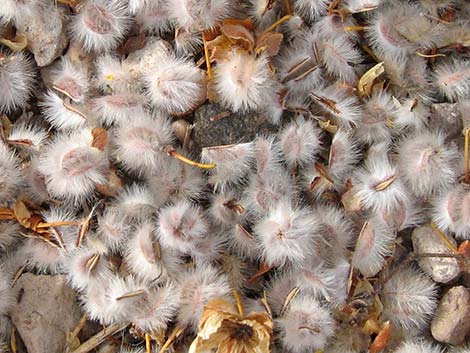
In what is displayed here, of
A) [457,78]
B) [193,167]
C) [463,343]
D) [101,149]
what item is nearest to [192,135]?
[193,167]

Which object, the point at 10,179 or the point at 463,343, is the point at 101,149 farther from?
the point at 463,343

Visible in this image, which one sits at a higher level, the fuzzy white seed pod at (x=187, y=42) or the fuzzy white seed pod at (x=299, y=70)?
the fuzzy white seed pod at (x=187, y=42)

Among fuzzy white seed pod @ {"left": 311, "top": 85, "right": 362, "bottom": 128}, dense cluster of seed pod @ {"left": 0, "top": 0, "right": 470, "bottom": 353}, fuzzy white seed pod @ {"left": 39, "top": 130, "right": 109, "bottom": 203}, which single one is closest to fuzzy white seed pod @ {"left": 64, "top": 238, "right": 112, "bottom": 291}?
dense cluster of seed pod @ {"left": 0, "top": 0, "right": 470, "bottom": 353}

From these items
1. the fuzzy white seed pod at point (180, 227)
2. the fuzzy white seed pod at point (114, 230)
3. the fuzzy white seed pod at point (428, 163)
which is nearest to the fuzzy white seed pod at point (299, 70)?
the fuzzy white seed pod at point (428, 163)

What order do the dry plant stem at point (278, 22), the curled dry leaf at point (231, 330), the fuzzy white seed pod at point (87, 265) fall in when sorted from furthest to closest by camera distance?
1. the dry plant stem at point (278, 22)
2. the fuzzy white seed pod at point (87, 265)
3. the curled dry leaf at point (231, 330)

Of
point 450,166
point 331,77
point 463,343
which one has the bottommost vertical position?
point 463,343

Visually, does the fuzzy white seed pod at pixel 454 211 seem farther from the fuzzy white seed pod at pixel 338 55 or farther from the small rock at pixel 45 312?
the small rock at pixel 45 312

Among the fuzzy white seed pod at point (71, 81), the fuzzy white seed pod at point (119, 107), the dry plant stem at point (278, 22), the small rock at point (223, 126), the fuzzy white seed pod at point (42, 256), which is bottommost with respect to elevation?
the fuzzy white seed pod at point (42, 256)
